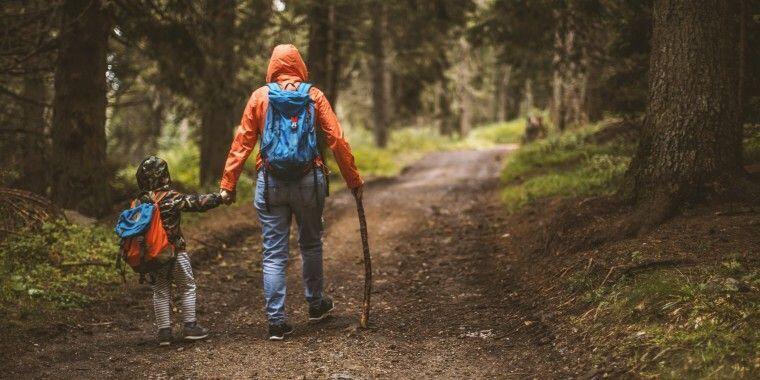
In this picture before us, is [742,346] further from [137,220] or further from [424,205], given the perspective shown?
[424,205]

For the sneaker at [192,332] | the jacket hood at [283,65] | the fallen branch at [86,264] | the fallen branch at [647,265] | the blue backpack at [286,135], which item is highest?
the jacket hood at [283,65]

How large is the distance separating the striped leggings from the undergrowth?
4.33 ft

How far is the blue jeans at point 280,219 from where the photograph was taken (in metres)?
5.48

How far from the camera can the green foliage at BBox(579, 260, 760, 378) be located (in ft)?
12.7

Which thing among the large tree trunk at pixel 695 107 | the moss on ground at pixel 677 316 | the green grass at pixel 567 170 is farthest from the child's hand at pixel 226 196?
the green grass at pixel 567 170

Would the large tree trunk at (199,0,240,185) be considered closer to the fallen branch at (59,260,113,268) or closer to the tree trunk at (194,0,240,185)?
the tree trunk at (194,0,240,185)

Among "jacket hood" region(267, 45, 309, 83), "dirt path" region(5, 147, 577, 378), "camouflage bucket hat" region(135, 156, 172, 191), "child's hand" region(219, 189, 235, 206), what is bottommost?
"dirt path" region(5, 147, 577, 378)

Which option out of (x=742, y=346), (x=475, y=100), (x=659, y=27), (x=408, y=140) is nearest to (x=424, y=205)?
(x=659, y=27)

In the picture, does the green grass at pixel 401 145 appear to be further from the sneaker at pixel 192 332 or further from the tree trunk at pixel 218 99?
the sneaker at pixel 192 332

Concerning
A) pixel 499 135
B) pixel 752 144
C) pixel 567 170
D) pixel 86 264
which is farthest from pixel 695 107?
pixel 499 135

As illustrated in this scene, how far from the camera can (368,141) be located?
32.4 metres

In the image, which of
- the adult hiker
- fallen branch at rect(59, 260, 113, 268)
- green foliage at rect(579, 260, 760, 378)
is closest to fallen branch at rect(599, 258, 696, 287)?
green foliage at rect(579, 260, 760, 378)

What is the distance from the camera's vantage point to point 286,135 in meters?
5.34

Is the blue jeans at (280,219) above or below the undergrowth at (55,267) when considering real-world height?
above
